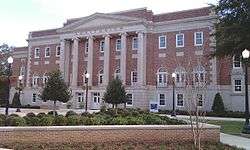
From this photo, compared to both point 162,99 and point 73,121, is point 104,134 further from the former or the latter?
point 162,99

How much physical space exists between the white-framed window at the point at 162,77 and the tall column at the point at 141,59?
201 cm

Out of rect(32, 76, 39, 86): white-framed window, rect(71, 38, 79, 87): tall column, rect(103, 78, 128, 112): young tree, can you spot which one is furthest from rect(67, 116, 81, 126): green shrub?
rect(32, 76, 39, 86): white-framed window

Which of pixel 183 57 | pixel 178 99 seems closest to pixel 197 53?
pixel 183 57

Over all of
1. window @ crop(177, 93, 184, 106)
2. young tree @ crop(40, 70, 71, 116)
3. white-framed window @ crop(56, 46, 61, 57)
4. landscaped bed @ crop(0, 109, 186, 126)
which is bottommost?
A: landscaped bed @ crop(0, 109, 186, 126)

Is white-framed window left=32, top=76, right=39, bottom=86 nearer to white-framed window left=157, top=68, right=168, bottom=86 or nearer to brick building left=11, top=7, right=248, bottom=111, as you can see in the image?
brick building left=11, top=7, right=248, bottom=111

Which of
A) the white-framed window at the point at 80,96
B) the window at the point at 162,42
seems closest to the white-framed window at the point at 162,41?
the window at the point at 162,42

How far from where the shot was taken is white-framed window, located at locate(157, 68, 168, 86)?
5150cm

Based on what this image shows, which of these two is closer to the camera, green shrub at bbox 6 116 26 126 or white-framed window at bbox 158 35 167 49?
green shrub at bbox 6 116 26 126

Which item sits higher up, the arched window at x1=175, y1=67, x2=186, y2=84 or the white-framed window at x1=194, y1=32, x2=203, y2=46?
the white-framed window at x1=194, y1=32, x2=203, y2=46

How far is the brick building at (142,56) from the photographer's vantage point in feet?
154

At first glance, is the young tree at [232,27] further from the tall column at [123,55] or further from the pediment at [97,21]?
the tall column at [123,55]

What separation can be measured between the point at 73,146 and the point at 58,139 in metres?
0.68

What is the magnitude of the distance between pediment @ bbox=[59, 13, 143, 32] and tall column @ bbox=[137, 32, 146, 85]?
283 centimetres

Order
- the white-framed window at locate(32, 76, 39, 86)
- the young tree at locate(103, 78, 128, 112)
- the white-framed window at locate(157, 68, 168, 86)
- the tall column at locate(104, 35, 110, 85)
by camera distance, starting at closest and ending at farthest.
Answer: the young tree at locate(103, 78, 128, 112) → the white-framed window at locate(157, 68, 168, 86) → the tall column at locate(104, 35, 110, 85) → the white-framed window at locate(32, 76, 39, 86)
